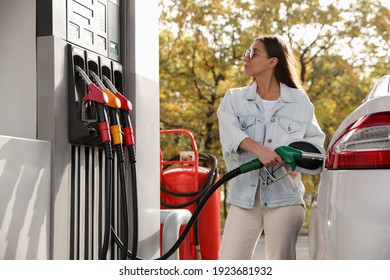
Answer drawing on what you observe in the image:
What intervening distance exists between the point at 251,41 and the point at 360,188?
1208cm

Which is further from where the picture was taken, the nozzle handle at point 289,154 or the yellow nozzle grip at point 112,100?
the nozzle handle at point 289,154

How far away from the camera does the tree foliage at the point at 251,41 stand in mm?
13805

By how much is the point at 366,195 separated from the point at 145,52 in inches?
73.5

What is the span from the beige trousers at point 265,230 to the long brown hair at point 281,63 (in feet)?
2.31

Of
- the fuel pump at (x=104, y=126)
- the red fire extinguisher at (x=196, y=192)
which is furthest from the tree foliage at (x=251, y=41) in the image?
the fuel pump at (x=104, y=126)

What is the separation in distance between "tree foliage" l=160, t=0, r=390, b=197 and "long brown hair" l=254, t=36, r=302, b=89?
1001cm

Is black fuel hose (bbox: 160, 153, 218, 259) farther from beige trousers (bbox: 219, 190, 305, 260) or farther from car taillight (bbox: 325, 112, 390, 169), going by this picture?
car taillight (bbox: 325, 112, 390, 169)

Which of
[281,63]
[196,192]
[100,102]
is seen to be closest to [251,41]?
[196,192]

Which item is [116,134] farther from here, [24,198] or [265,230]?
[265,230]

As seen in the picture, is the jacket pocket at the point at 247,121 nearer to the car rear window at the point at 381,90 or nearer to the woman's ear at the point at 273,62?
the woman's ear at the point at 273,62

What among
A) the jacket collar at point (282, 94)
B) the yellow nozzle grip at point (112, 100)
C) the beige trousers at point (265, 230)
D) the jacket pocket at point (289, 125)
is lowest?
the beige trousers at point (265, 230)

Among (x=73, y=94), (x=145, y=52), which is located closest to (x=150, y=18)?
(x=145, y=52)

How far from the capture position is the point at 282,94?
3.60 m

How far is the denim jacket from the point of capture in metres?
3.43
